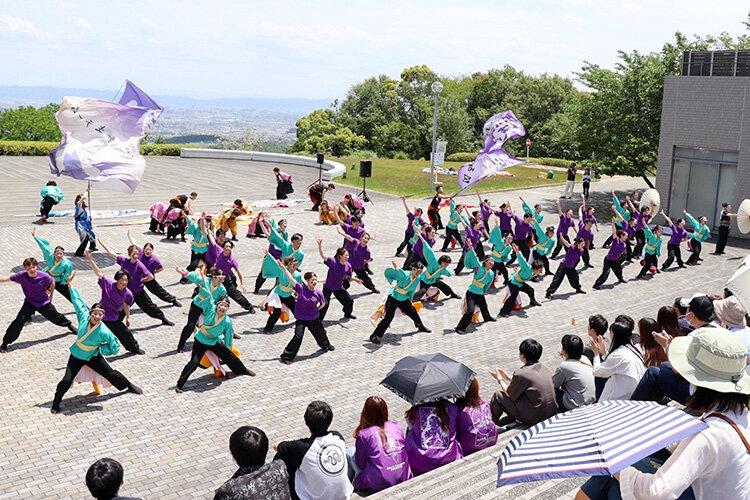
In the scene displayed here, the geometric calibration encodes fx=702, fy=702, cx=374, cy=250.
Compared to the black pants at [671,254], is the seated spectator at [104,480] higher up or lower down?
higher up

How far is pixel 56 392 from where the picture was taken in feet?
31.6

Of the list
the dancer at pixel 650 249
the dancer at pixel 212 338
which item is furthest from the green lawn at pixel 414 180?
the dancer at pixel 212 338

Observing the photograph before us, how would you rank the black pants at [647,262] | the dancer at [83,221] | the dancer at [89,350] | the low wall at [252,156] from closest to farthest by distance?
the dancer at [89,350], the dancer at [83,221], the black pants at [647,262], the low wall at [252,156]

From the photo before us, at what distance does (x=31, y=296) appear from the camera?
39.7ft

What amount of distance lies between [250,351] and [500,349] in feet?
14.9

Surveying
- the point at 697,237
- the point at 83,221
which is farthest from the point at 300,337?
the point at 697,237

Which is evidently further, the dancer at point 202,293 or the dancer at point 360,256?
the dancer at point 360,256

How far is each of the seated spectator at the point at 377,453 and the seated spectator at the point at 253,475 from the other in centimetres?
197

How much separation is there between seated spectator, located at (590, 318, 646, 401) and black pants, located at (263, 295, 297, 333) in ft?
22.5

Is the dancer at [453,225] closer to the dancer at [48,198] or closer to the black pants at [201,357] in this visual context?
the black pants at [201,357]

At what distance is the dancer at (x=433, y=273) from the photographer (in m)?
14.6

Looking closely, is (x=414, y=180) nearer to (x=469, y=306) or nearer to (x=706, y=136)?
(x=706, y=136)

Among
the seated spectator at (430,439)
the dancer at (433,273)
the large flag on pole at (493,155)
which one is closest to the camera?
the seated spectator at (430,439)

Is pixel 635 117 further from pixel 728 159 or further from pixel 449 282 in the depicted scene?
pixel 449 282
